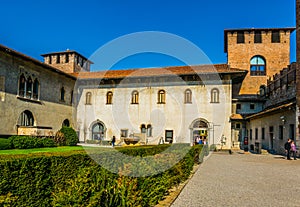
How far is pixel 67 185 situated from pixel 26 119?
2199cm

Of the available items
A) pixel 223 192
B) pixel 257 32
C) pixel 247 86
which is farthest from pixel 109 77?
pixel 223 192

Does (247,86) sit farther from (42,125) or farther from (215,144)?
(42,125)

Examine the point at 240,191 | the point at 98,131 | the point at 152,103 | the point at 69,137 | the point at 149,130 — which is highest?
the point at 152,103

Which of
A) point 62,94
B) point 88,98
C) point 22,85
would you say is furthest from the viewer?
point 88,98

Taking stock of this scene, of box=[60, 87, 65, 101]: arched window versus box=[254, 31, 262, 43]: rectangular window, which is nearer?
box=[60, 87, 65, 101]: arched window

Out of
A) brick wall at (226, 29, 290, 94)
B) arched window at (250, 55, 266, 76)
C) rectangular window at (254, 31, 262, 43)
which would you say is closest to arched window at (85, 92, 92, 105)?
brick wall at (226, 29, 290, 94)

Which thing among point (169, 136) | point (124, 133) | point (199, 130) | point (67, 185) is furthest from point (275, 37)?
point (67, 185)

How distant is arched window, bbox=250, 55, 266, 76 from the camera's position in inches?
1436

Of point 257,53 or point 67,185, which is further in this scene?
point 257,53

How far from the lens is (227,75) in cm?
2834

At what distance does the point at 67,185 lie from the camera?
4.97 metres

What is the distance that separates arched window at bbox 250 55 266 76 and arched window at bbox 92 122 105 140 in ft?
66.9

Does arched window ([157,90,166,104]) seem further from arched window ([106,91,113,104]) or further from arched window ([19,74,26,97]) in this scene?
arched window ([19,74,26,97])

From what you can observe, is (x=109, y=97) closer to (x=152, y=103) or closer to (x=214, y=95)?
(x=152, y=103)
